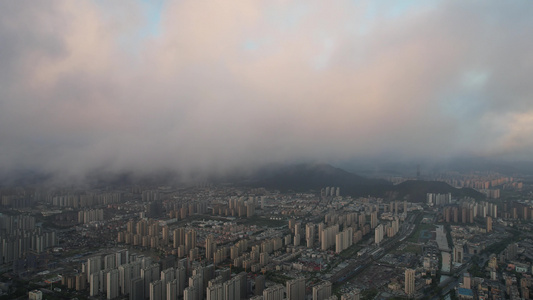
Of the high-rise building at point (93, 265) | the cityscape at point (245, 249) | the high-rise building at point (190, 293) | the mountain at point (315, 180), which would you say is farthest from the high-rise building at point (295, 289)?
the mountain at point (315, 180)

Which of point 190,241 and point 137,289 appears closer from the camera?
point 137,289

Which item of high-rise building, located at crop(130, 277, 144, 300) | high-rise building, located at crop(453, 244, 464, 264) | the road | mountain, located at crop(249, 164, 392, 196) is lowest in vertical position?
the road

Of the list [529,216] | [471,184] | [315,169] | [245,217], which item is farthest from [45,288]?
[471,184]

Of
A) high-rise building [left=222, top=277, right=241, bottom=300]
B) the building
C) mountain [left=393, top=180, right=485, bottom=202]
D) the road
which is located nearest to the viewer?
high-rise building [left=222, top=277, right=241, bottom=300]

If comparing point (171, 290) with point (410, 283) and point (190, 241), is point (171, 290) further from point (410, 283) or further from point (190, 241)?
point (410, 283)

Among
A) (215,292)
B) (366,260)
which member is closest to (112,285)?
(215,292)

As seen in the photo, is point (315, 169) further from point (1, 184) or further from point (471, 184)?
point (1, 184)

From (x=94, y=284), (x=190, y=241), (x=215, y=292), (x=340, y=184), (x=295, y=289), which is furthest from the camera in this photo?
(x=340, y=184)

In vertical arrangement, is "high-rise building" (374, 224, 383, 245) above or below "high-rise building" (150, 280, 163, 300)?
below

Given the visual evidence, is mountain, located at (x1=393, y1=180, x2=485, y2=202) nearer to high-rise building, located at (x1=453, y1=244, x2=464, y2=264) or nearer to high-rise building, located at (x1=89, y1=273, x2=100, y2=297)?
high-rise building, located at (x1=453, y1=244, x2=464, y2=264)

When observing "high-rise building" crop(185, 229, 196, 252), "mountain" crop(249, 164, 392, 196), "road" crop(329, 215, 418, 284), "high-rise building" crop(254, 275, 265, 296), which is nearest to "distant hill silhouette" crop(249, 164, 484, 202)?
"mountain" crop(249, 164, 392, 196)
